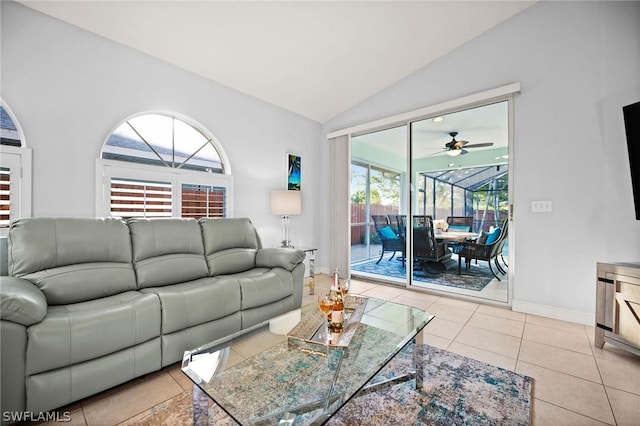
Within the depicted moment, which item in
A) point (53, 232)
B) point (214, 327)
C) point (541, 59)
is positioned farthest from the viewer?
point (541, 59)

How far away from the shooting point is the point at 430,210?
12.5 ft

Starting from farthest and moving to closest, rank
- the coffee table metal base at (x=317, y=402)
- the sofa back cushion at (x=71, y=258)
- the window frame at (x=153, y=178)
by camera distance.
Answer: the window frame at (x=153, y=178) < the sofa back cushion at (x=71, y=258) < the coffee table metal base at (x=317, y=402)

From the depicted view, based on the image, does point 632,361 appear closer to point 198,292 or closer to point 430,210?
point 430,210

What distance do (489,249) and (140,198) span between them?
414 centimetres

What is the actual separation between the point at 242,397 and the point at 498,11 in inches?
160

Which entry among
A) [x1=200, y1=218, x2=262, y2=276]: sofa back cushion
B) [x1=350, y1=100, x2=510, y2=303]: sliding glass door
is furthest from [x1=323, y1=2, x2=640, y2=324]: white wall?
[x1=200, y1=218, x2=262, y2=276]: sofa back cushion

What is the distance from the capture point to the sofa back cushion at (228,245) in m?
2.64

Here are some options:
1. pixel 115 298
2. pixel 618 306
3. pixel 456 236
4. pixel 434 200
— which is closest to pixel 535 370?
pixel 618 306

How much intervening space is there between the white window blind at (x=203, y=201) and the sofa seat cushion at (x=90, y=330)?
1538 millimetres

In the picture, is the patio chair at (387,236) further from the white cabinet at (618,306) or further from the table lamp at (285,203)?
the white cabinet at (618,306)

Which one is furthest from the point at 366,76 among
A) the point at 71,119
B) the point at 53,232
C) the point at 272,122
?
the point at 53,232

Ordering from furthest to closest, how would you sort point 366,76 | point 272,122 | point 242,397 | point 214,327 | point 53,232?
point 272,122 < point 366,76 < point 214,327 < point 53,232 < point 242,397

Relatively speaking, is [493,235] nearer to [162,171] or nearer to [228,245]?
[228,245]

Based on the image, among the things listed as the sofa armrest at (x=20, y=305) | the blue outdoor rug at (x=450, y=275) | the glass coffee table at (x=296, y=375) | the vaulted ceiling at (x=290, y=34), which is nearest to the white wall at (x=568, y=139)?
the vaulted ceiling at (x=290, y=34)
